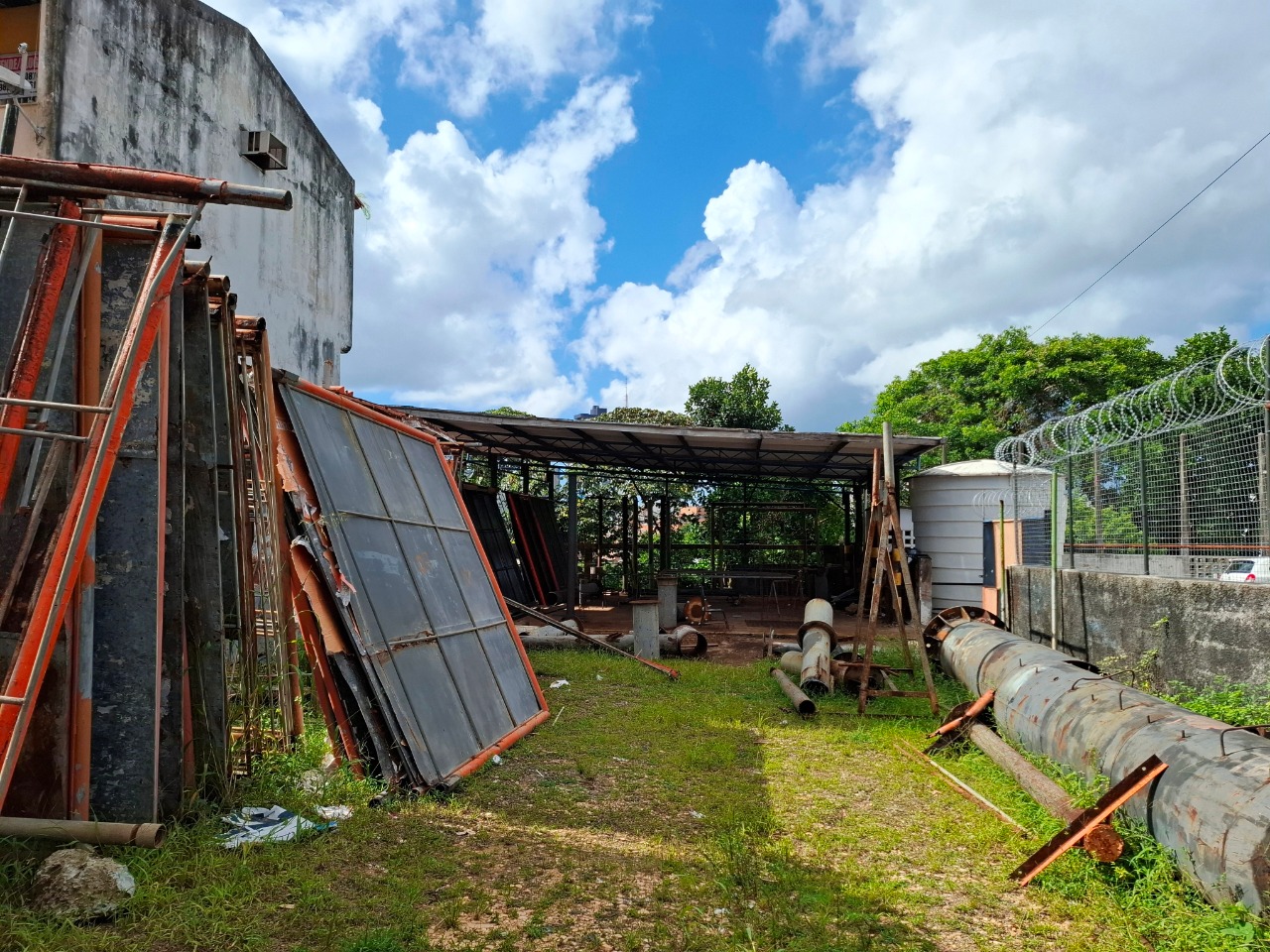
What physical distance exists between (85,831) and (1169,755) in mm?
4718

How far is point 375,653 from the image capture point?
4762mm

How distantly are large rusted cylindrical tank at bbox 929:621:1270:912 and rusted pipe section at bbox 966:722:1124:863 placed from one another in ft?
0.70

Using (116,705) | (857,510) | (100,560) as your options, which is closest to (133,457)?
(100,560)

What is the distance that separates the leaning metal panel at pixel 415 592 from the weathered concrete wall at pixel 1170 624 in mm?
5154

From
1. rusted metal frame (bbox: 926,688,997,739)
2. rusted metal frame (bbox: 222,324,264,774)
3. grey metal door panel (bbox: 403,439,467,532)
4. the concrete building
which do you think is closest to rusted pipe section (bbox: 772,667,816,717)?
rusted metal frame (bbox: 926,688,997,739)

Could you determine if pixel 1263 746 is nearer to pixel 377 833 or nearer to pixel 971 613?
pixel 377 833

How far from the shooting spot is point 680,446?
47.4 feet

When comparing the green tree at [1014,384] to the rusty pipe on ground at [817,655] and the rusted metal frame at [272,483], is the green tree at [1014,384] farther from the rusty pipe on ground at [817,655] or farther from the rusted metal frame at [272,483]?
the rusted metal frame at [272,483]

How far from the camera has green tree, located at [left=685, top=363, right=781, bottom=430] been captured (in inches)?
991

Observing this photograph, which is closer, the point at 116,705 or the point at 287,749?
the point at 116,705

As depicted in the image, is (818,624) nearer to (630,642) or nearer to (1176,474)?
(630,642)

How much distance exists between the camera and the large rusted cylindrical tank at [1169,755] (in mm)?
3193

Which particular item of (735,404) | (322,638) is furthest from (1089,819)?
(735,404)

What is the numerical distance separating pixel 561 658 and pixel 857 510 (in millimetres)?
10247
